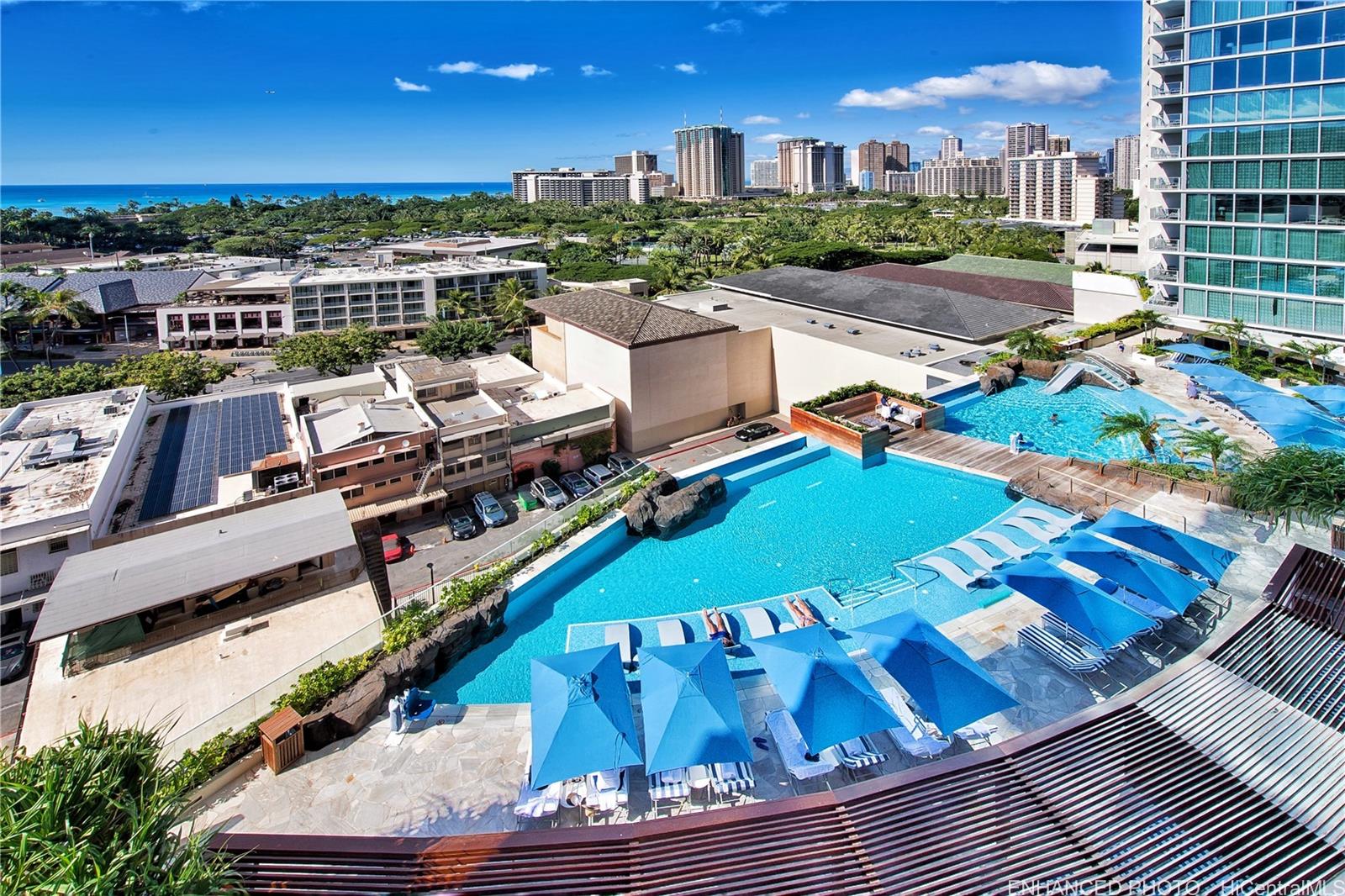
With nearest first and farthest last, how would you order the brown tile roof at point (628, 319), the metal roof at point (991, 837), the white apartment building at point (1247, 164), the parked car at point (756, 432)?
the metal roof at point (991, 837)
the white apartment building at point (1247, 164)
the brown tile roof at point (628, 319)
the parked car at point (756, 432)

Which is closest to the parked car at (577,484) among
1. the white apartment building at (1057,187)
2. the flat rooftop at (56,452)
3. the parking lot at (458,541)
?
the parking lot at (458,541)

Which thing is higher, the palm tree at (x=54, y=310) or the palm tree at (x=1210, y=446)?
the palm tree at (x=54, y=310)

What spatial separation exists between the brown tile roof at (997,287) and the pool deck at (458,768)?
1091 inches

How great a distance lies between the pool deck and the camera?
10625 millimetres

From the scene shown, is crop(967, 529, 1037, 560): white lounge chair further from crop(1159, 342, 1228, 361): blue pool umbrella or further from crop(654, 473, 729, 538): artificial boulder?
crop(1159, 342, 1228, 361): blue pool umbrella

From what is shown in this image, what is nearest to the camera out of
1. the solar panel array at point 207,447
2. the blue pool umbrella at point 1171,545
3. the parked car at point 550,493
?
the blue pool umbrella at point 1171,545

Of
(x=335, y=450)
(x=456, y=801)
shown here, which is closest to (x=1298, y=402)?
(x=456, y=801)

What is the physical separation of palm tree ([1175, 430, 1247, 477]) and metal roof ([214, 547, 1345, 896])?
9.96 meters

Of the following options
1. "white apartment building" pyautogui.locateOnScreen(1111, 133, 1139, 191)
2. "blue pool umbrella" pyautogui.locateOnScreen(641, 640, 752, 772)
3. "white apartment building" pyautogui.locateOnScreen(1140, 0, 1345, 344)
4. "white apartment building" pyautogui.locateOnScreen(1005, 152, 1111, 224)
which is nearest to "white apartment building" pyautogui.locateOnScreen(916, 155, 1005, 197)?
"white apartment building" pyautogui.locateOnScreen(1111, 133, 1139, 191)

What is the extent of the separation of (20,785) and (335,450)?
55.5ft

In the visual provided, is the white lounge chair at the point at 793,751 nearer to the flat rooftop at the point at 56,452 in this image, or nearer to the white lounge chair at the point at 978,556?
the white lounge chair at the point at 978,556

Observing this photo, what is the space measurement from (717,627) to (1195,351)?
26.0 metres

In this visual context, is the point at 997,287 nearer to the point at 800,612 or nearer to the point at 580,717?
the point at 800,612

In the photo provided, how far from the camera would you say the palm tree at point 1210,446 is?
19469 mm
